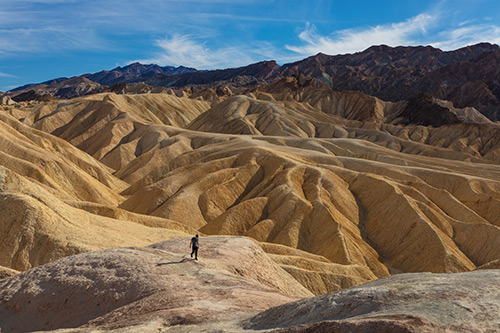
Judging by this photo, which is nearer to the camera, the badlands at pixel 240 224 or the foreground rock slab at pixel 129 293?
the badlands at pixel 240 224

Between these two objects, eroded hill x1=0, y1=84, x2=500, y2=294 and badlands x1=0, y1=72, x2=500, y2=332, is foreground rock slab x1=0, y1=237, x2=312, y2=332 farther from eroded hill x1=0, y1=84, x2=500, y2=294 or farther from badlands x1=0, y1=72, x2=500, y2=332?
eroded hill x1=0, y1=84, x2=500, y2=294

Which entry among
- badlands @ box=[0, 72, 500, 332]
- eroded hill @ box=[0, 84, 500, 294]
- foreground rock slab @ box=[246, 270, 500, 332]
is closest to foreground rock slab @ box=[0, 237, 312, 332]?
badlands @ box=[0, 72, 500, 332]

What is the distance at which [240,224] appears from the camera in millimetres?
45906

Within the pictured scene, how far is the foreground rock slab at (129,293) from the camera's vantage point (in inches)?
500

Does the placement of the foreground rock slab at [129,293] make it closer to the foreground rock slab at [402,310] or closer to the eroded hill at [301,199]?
the foreground rock slab at [402,310]

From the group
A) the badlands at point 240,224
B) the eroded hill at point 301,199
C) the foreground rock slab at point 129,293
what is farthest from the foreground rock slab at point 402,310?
the eroded hill at point 301,199

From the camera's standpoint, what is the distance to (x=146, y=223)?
36.6m

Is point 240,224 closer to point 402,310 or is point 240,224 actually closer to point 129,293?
point 129,293

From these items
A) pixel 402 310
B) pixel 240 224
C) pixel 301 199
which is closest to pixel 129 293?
pixel 402 310

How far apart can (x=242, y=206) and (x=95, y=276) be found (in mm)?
32740

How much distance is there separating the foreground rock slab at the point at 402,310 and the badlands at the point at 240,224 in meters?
0.05

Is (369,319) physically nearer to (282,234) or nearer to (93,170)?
(282,234)

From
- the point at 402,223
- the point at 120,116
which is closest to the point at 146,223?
the point at 402,223

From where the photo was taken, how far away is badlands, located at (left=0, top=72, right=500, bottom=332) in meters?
11.4
